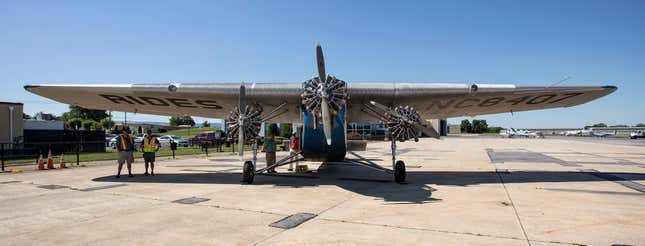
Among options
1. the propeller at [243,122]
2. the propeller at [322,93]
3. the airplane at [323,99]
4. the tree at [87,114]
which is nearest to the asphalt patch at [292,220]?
the airplane at [323,99]

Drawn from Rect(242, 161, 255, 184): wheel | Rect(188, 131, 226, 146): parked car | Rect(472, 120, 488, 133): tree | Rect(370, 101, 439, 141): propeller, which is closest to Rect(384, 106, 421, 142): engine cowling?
Rect(370, 101, 439, 141): propeller

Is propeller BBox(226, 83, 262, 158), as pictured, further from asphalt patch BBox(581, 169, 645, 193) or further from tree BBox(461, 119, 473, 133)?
tree BBox(461, 119, 473, 133)

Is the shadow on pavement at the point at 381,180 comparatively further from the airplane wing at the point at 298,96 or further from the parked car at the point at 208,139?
the parked car at the point at 208,139

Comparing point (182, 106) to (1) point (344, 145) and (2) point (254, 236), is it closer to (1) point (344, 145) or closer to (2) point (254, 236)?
(1) point (344, 145)

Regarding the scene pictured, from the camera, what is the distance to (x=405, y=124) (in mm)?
11367

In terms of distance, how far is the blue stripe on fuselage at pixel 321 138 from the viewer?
12.8 meters

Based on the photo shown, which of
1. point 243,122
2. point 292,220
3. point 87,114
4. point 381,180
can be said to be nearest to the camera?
point 292,220

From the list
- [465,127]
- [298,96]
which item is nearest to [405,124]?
[298,96]

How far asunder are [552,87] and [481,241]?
9143 mm

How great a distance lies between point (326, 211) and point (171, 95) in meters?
8.32

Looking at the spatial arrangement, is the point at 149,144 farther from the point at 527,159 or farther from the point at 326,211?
the point at 527,159

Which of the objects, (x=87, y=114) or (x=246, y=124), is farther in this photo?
(x=87, y=114)

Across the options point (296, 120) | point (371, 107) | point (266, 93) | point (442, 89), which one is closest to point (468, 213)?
point (442, 89)

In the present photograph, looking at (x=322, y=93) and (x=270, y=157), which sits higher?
(x=322, y=93)
